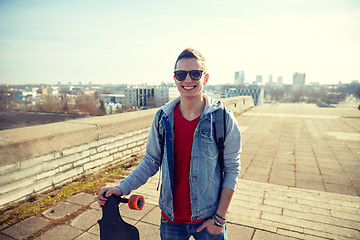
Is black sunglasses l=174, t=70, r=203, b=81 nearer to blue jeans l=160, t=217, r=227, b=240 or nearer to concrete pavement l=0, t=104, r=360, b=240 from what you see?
blue jeans l=160, t=217, r=227, b=240

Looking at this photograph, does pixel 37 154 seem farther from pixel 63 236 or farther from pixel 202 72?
pixel 202 72

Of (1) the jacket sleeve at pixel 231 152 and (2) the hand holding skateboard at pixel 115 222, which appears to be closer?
(2) the hand holding skateboard at pixel 115 222

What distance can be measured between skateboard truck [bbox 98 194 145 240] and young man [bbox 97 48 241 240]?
0.08 meters

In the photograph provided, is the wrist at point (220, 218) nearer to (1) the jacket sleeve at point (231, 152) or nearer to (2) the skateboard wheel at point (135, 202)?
(1) the jacket sleeve at point (231, 152)

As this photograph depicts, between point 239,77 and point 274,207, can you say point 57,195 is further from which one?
point 239,77

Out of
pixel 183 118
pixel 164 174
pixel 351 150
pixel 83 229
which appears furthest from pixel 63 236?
pixel 351 150

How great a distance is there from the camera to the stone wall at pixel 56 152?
2965 mm

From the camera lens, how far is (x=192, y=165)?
150 cm

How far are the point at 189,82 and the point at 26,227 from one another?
2729mm

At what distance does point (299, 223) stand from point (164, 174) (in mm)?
2225

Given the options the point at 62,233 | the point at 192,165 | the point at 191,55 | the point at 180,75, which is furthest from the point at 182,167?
the point at 62,233

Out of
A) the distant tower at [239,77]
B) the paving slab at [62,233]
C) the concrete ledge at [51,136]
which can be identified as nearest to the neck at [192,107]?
the paving slab at [62,233]

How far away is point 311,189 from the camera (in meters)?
3.86

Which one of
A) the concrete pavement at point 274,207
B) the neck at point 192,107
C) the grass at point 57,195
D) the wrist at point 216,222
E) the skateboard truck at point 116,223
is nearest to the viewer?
the skateboard truck at point 116,223
